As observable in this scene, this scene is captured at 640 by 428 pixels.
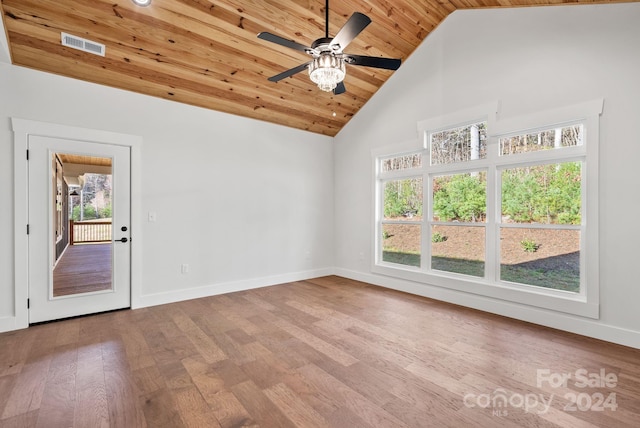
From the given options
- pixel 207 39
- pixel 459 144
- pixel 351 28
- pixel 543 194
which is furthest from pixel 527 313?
pixel 207 39

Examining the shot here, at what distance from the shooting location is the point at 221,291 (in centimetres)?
485

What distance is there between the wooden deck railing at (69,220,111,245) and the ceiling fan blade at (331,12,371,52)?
12.0 ft

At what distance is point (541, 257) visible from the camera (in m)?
3.69

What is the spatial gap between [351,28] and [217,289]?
4105 millimetres

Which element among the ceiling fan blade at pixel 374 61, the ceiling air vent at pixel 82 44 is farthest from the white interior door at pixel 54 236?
the ceiling fan blade at pixel 374 61

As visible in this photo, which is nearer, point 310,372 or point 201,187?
point 310,372

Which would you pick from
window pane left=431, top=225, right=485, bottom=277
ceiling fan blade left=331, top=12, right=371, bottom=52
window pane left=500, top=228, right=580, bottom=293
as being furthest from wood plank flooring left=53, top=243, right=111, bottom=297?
window pane left=500, top=228, right=580, bottom=293

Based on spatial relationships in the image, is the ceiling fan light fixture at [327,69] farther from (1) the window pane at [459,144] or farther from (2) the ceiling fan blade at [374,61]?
(1) the window pane at [459,144]

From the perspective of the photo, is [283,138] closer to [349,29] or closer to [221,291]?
[221,291]

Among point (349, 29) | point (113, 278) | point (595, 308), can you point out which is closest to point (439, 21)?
point (349, 29)

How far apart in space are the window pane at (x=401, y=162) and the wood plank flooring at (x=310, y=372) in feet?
7.85

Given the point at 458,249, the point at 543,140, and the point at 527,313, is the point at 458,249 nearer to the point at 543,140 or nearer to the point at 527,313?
the point at 527,313

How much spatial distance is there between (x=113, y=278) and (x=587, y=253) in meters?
5.70

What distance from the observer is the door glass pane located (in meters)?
3.72
